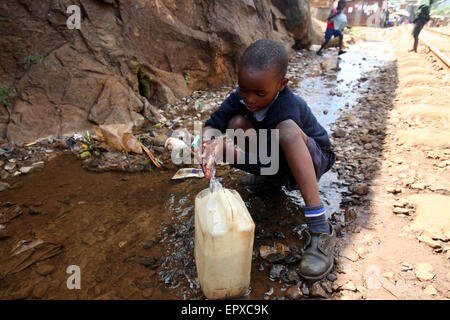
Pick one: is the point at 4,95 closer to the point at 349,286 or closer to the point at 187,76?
the point at 187,76

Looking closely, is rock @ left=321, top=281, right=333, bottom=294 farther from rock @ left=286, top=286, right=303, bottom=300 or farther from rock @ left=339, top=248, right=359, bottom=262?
rock @ left=339, top=248, right=359, bottom=262

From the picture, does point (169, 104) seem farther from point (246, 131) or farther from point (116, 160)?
point (246, 131)

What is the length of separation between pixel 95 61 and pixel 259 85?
109 inches

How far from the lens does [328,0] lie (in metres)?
16.2

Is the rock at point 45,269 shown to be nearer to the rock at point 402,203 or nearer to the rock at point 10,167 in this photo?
the rock at point 10,167

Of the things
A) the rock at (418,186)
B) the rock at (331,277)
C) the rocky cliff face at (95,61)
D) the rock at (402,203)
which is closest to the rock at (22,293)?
the rock at (331,277)

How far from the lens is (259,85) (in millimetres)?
1392

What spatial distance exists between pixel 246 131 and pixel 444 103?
3740 millimetres

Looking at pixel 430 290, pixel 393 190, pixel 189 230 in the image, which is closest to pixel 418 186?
pixel 393 190

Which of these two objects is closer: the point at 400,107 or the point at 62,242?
the point at 62,242

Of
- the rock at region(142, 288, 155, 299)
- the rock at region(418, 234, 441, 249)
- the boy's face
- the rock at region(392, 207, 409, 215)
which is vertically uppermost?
the boy's face

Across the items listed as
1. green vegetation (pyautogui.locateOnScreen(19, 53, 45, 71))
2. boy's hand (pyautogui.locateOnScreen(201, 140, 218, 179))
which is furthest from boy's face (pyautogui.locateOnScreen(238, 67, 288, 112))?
green vegetation (pyautogui.locateOnScreen(19, 53, 45, 71))

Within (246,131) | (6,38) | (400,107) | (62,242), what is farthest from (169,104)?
(400,107)

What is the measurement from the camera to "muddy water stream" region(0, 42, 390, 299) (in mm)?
1355
